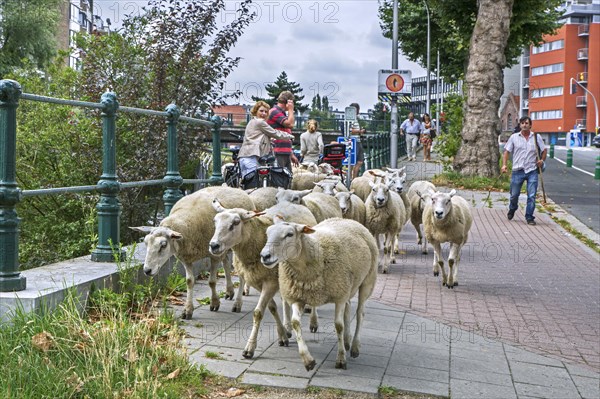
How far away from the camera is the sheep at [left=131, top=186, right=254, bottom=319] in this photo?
644 cm

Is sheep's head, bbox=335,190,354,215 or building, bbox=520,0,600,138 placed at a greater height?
building, bbox=520,0,600,138

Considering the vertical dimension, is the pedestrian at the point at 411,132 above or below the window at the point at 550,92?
below

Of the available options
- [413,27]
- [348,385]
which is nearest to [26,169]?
[348,385]

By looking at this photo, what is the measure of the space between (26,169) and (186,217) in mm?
5324

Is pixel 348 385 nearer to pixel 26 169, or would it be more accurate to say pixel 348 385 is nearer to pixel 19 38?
pixel 26 169

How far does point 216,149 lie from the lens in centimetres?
1068

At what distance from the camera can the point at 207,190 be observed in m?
7.65

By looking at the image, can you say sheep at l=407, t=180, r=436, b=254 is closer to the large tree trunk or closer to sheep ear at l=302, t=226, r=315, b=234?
sheep ear at l=302, t=226, r=315, b=234

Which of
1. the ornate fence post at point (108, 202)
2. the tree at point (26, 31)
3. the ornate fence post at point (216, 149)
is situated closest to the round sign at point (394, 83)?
the ornate fence post at point (216, 149)

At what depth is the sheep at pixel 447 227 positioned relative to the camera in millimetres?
9680

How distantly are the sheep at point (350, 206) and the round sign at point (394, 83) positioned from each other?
11004mm

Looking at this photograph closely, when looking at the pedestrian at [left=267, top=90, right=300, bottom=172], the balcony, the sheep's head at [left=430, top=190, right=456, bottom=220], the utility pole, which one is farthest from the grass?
the balcony

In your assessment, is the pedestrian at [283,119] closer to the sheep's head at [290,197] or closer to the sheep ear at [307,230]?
the sheep's head at [290,197]

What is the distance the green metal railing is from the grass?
517 inches
